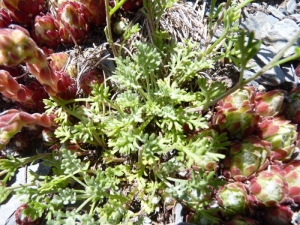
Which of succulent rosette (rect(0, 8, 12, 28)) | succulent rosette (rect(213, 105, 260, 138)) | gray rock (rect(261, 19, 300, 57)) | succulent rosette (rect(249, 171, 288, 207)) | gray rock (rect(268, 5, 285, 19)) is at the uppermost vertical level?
succulent rosette (rect(0, 8, 12, 28))

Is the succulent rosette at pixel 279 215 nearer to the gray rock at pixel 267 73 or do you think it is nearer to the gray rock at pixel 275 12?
the gray rock at pixel 267 73

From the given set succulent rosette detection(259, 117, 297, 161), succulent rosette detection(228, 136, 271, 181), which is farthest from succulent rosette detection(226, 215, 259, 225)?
succulent rosette detection(259, 117, 297, 161)

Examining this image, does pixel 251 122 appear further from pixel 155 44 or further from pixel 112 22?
pixel 112 22

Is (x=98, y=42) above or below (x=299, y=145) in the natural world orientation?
above

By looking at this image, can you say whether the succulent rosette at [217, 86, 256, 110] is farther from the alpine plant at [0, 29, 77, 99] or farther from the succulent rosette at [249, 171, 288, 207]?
the alpine plant at [0, 29, 77, 99]

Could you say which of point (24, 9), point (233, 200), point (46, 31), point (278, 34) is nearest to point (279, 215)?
point (233, 200)

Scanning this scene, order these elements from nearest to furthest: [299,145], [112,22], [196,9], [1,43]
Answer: [1,43] → [299,145] → [112,22] → [196,9]

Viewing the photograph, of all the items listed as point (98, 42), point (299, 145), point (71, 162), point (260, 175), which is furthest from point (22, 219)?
point (299, 145)
